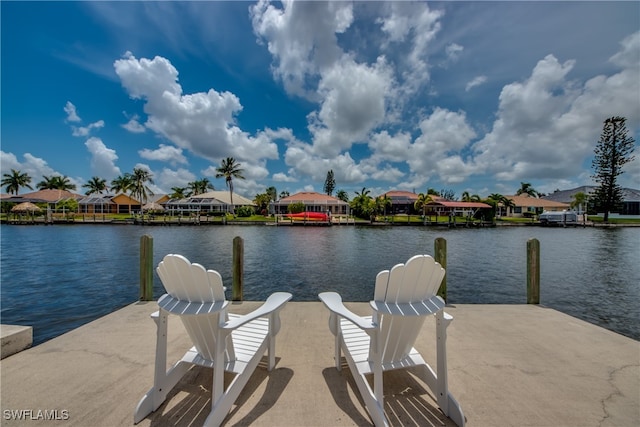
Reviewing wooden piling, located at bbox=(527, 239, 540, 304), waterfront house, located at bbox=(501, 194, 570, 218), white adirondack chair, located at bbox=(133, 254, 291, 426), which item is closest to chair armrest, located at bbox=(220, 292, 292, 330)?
white adirondack chair, located at bbox=(133, 254, 291, 426)

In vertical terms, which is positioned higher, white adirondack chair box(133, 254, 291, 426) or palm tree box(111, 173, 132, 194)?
palm tree box(111, 173, 132, 194)

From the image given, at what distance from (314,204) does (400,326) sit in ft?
139

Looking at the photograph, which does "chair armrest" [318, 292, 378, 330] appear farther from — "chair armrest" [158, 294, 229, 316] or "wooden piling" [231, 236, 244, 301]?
"wooden piling" [231, 236, 244, 301]

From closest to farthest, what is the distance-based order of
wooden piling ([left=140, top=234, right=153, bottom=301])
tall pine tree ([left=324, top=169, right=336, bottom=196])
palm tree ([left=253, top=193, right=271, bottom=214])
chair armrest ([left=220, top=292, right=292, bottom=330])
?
chair armrest ([left=220, top=292, right=292, bottom=330]), wooden piling ([left=140, top=234, right=153, bottom=301]), palm tree ([left=253, top=193, right=271, bottom=214]), tall pine tree ([left=324, top=169, right=336, bottom=196])

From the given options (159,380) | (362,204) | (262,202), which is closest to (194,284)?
(159,380)

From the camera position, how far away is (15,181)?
56219 mm

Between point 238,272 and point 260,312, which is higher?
point 260,312

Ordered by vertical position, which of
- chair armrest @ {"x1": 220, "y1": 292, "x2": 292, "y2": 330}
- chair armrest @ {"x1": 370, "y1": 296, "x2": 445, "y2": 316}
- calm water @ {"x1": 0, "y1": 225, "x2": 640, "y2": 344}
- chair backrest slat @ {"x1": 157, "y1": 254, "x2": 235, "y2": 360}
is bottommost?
calm water @ {"x1": 0, "y1": 225, "x2": 640, "y2": 344}

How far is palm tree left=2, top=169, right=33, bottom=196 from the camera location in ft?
183

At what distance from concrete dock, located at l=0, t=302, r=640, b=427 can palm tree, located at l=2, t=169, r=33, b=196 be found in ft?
263

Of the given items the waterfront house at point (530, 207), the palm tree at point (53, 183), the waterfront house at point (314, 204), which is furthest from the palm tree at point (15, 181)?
the waterfront house at point (530, 207)

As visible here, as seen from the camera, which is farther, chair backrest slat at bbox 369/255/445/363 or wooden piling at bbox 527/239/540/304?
wooden piling at bbox 527/239/540/304

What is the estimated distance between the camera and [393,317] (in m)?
2.13

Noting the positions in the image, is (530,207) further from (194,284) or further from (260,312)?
(194,284)
